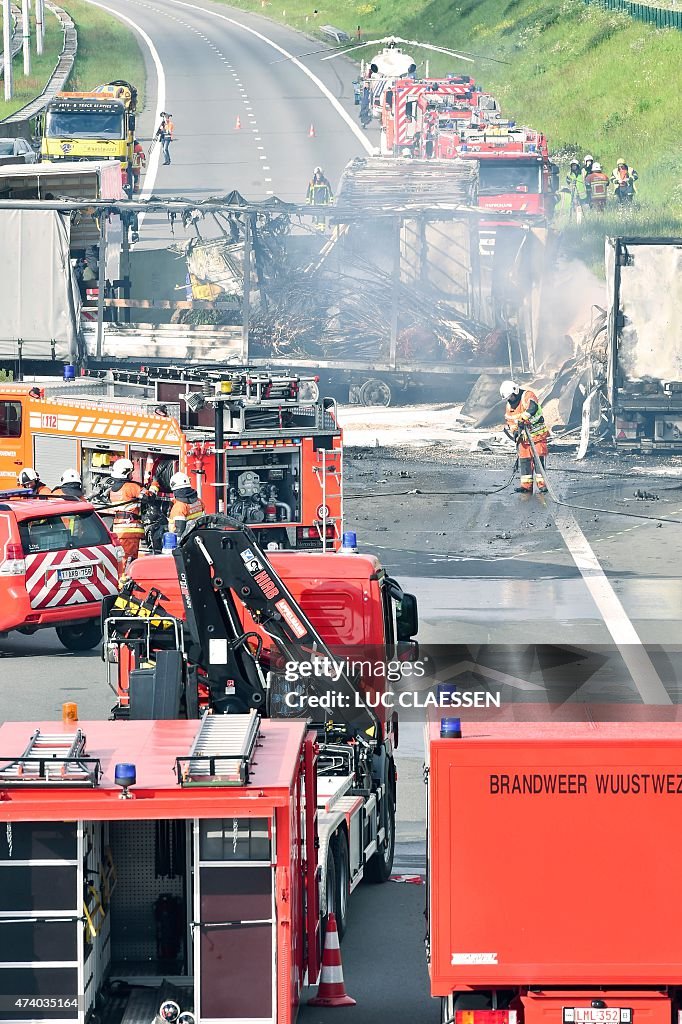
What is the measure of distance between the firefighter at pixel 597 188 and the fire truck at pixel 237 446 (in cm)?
2780

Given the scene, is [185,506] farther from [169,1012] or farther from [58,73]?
[58,73]

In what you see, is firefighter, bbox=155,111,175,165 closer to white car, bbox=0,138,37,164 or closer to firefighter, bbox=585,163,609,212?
white car, bbox=0,138,37,164

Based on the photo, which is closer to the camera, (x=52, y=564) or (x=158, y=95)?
(x=52, y=564)

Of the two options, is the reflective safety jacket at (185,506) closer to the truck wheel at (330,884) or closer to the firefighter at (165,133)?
the truck wheel at (330,884)

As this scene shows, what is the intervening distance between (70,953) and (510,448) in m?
22.1

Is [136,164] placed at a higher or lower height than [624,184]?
higher

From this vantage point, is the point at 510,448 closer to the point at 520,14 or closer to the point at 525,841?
the point at 525,841

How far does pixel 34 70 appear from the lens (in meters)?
78.4

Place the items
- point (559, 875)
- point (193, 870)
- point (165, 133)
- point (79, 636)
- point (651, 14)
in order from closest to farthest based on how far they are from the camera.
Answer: point (559, 875)
point (193, 870)
point (79, 636)
point (165, 133)
point (651, 14)

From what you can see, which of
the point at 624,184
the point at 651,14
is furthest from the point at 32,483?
the point at 651,14

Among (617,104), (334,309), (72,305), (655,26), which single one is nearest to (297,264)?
(334,309)

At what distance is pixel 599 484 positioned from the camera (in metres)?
26.9

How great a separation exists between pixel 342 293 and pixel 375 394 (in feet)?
7.86

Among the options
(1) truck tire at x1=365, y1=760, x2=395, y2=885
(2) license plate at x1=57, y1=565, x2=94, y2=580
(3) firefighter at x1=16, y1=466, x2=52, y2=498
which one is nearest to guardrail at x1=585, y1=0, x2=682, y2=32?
(3) firefighter at x1=16, y1=466, x2=52, y2=498
